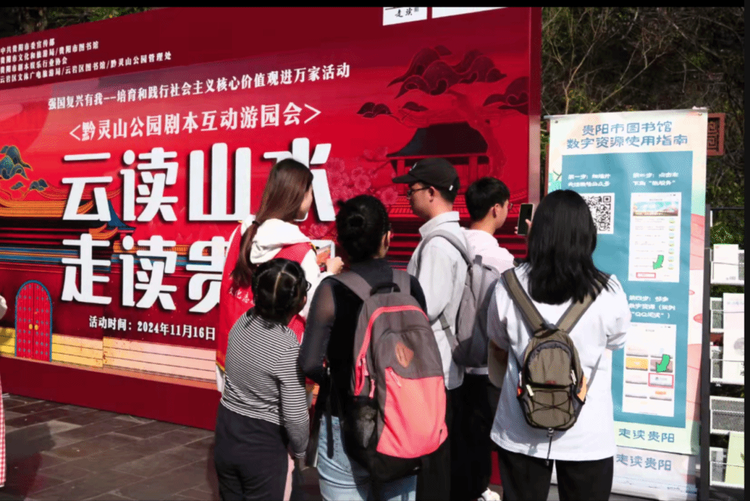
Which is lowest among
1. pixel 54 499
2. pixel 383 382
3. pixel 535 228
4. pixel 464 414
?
pixel 54 499

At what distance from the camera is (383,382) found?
229 cm

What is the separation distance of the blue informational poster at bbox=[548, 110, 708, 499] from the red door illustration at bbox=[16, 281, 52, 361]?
15.3ft

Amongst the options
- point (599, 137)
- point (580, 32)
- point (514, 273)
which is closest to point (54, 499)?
point (514, 273)

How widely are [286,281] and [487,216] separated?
4.55ft

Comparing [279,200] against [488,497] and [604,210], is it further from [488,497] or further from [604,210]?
[604,210]

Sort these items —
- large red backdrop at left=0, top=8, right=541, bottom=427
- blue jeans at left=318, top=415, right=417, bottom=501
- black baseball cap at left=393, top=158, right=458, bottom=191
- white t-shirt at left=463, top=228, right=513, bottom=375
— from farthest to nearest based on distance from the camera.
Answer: large red backdrop at left=0, top=8, right=541, bottom=427, white t-shirt at left=463, top=228, right=513, bottom=375, black baseball cap at left=393, top=158, right=458, bottom=191, blue jeans at left=318, top=415, right=417, bottom=501

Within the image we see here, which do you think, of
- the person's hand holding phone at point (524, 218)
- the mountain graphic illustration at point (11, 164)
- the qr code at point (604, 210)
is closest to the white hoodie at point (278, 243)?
the person's hand holding phone at point (524, 218)

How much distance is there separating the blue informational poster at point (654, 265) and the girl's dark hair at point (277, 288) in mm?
2197

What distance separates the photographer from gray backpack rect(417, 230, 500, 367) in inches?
121

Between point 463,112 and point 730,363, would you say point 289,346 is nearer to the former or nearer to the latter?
point 463,112

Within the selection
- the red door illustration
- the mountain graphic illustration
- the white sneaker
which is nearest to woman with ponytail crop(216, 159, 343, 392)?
the white sneaker

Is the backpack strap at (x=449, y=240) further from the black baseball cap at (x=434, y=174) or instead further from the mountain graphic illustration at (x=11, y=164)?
the mountain graphic illustration at (x=11, y=164)

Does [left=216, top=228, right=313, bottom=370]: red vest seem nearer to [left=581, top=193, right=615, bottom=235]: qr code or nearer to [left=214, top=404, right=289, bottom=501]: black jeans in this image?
[left=214, top=404, right=289, bottom=501]: black jeans

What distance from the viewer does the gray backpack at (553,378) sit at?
228cm
